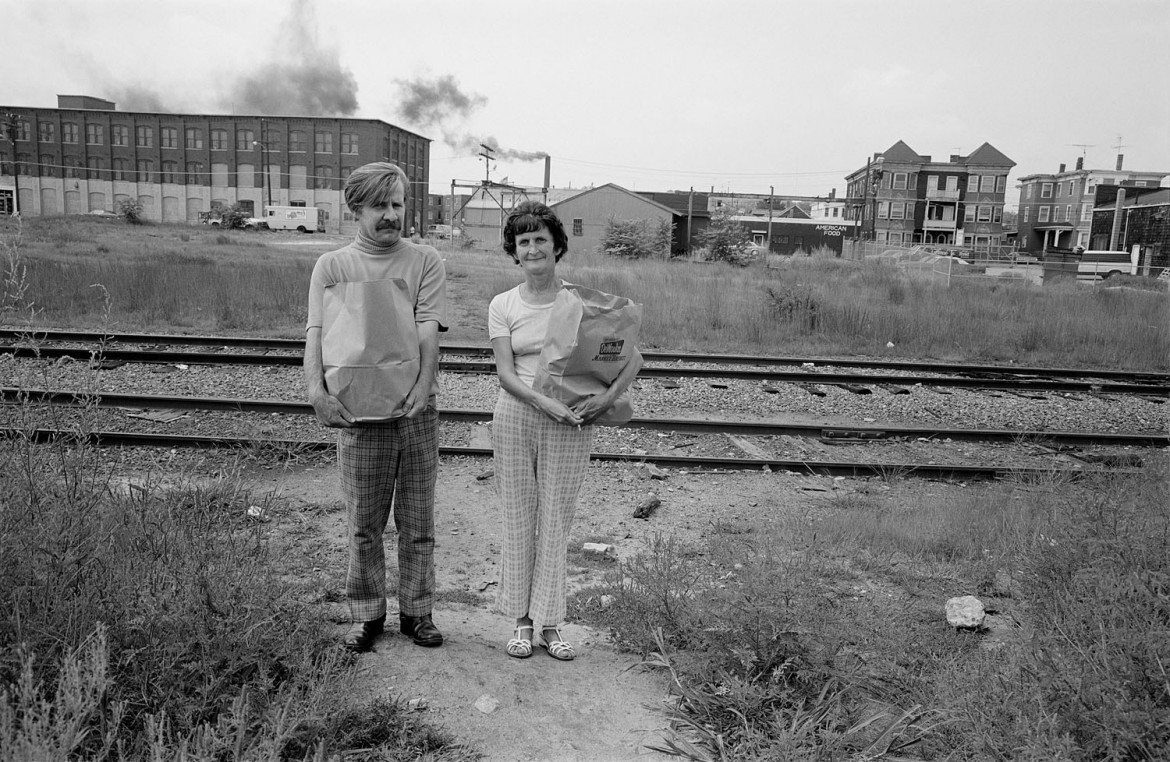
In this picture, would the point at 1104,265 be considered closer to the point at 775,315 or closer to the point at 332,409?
the point at 775,315

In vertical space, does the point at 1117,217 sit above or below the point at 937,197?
below

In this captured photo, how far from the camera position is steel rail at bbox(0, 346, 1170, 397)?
35.8 ft

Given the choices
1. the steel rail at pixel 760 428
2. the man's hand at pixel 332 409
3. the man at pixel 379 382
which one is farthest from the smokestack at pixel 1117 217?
the man's hand at pixel 332 409

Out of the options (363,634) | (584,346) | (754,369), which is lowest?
(363,634)

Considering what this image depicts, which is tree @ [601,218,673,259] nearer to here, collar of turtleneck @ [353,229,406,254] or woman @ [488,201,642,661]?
woman @ [488,201,642,661]

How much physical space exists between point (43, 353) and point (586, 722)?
425 inches

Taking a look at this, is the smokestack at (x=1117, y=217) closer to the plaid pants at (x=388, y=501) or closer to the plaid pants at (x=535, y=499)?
the plaid pants at (x=535, y=499)

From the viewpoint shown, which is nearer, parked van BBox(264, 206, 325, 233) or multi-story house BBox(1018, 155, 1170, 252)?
parked van BBox(264, 206, 325, 233)

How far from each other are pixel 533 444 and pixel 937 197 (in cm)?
7923

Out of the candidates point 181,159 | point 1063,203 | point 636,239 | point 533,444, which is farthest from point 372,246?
point 1063,203

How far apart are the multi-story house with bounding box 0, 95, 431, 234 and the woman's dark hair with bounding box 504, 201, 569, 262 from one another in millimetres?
73466

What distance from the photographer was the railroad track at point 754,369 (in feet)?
36.0

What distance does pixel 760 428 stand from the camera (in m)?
8.94

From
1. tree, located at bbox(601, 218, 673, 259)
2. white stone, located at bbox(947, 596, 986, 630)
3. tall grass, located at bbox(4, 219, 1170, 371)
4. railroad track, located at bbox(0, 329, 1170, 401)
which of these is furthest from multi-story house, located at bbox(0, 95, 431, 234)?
white stone, located at bbox(947, 596, 986, 630)
